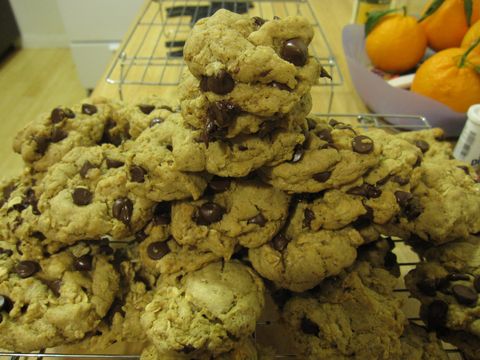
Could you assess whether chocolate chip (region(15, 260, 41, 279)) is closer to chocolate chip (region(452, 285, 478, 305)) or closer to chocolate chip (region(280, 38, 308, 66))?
chocolate chip (region(280, 38, 308, 66))

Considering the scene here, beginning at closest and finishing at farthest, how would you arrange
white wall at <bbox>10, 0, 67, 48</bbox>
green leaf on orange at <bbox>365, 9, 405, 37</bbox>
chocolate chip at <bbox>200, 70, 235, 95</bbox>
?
chocolate chip at <bbox>200, 70, 235, 95</bbox>, green leaf on orange at <bbox>365, 9, 405, 37</bbox>, white wall at <bbox>10, 0, 67, 48</bbox>

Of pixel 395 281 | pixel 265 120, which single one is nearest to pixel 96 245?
pixel 265 120

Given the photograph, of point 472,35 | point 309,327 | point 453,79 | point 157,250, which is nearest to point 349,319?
point 309,327

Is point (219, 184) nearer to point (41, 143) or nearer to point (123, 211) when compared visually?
point (123, 211)

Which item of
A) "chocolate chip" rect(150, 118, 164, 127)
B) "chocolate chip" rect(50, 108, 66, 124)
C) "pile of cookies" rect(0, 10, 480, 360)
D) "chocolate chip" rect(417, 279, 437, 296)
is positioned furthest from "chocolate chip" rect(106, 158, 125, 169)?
"chocolate chip" rect(417, 279, 437, 296)

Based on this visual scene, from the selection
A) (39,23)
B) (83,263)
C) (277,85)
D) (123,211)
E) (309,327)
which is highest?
(277,85)

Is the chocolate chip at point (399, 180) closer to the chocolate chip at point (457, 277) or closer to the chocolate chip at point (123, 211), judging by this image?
the chocolate chip at point (457, 277)

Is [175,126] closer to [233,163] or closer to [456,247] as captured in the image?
[233,163]
